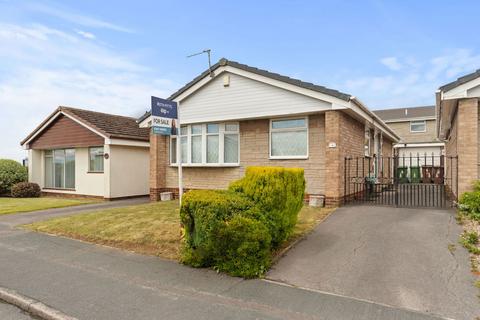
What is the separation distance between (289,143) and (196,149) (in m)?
4.13

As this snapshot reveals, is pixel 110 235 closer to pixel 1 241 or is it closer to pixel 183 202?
pixel 1 241

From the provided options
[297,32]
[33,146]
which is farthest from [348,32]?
[33,146]

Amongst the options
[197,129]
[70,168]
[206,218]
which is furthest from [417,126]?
[206,218]

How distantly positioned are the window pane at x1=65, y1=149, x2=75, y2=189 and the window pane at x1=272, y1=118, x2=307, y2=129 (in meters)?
12.0

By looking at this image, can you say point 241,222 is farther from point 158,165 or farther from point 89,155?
point 89,155

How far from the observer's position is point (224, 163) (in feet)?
42.2

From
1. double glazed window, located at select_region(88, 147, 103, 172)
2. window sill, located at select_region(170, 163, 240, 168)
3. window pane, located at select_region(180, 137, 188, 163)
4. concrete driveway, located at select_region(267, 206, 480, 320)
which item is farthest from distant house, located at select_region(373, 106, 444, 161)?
double glazed window, located at select_region(88, 147, 103, 172)

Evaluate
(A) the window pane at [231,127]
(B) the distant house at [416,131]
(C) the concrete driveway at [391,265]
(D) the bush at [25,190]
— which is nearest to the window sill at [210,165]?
(A) the window pane at [231,127]

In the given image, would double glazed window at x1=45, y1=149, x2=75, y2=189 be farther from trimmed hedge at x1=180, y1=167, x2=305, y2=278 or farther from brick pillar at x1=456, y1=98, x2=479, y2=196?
brick pillar at x1=456, y1=98, x2=479, y2=196

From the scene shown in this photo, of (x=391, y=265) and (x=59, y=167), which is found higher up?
(x=59, y=167)

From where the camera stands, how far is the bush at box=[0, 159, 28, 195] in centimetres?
1908

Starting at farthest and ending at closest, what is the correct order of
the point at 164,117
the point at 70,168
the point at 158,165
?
the point at 70,168
the point at 158,165
the point at 164,117

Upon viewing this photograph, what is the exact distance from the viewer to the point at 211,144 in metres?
13.4

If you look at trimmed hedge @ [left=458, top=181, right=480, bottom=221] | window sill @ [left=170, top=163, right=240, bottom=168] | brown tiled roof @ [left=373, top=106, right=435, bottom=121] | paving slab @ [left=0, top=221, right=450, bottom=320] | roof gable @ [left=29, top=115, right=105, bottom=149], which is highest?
brown tiled roof @ [left=373, top=106, right=435, bottom=121]
